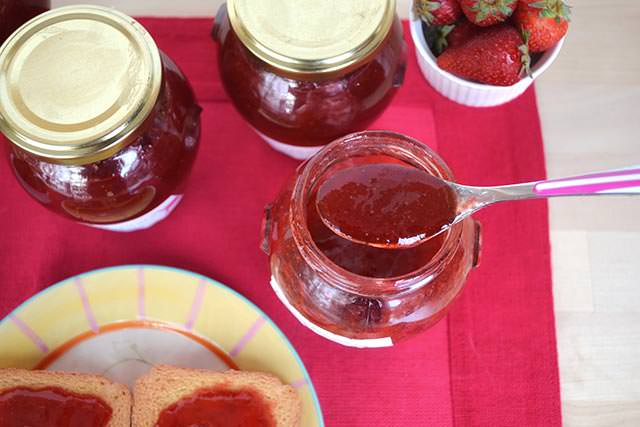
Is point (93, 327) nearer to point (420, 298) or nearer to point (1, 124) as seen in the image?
point (1, 124)

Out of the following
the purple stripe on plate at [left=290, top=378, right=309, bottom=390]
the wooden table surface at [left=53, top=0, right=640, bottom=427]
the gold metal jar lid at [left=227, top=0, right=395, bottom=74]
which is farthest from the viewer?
the wooden table surface at [left=53, top=0, right=640, bottom=427]

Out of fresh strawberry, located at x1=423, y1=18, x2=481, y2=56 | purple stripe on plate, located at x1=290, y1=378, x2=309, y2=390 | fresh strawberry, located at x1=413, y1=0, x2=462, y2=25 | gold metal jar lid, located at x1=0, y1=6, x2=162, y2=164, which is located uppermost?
gold metal jar lid, located at x1=0, y1=6, x2=162, y2=164

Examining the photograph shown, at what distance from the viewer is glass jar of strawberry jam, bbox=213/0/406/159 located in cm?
84

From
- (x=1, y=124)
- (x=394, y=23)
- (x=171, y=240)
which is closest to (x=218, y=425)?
(x=171, y=240)

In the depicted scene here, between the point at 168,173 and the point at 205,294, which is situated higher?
the point at 168,173

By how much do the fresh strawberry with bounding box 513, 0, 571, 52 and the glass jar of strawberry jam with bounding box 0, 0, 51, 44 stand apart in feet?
2.50

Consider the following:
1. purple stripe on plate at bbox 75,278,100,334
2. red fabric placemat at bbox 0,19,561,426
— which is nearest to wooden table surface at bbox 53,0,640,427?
red fabric placemat at bbox 0,19,561,426

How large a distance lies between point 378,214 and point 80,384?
51cm

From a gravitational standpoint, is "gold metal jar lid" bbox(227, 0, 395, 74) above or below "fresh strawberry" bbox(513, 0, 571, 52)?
above

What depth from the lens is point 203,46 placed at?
1192mm

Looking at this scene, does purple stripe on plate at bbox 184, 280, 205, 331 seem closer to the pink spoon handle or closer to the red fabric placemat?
the red fabric placemat

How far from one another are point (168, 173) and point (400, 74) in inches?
15.0

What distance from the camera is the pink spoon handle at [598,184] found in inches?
28.5

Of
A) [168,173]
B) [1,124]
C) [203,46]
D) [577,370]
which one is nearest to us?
[1,124]
